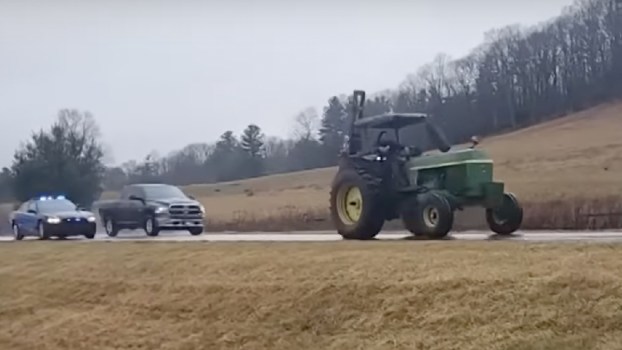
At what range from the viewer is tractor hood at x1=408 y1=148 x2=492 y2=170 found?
1623cm

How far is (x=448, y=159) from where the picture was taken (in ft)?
53.8

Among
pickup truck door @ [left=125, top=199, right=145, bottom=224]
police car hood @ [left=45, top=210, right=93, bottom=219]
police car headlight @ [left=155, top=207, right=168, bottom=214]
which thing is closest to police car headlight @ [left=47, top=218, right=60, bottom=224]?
police car hood @ [left=45, top=210, right=93, bottom=219]

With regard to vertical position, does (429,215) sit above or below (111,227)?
above

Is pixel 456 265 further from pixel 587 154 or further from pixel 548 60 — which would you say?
pixel 548 60

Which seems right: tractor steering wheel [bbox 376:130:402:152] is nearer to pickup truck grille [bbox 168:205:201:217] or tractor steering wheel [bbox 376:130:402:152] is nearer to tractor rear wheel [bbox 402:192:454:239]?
tractor rear wheel [bbox 402:192:454:239]

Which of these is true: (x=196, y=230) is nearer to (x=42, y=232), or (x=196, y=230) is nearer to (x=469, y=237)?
(x=42, y=232)

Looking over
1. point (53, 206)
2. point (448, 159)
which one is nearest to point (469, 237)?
point (448, 159)

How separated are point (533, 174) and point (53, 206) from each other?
31402 millimetres

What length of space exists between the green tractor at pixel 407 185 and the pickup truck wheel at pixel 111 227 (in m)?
11.7

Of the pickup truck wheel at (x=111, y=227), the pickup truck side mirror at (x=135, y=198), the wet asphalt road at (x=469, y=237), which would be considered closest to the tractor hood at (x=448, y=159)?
the wet asphalt road at (x=469, y=237)

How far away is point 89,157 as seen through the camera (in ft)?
191

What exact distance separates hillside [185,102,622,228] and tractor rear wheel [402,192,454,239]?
17.4 metres

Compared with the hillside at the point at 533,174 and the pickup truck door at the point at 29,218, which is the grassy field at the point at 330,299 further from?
the hillside at the point at 533,174

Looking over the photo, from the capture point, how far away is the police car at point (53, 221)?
2614 centimetres
